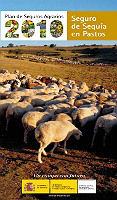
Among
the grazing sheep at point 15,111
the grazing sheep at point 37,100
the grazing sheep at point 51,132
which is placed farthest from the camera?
the grazing sheep at point 37,100

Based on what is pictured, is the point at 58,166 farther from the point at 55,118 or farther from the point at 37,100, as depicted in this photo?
the point at 37,100

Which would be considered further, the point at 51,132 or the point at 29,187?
the point at 51,132

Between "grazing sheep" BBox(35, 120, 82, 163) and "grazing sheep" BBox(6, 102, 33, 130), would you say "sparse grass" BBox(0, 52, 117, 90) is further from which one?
"grazing sheep" BBox(35, 120, 82, 163)

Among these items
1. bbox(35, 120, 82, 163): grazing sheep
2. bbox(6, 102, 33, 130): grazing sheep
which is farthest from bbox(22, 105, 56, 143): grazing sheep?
bbox(6, 102, 33, 130): grazing sheep

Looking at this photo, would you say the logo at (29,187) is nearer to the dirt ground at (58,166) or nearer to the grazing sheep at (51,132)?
the dirt ground at (58,166)

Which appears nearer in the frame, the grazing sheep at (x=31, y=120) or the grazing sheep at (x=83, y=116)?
the grazing sheep at (x=31, y=120)

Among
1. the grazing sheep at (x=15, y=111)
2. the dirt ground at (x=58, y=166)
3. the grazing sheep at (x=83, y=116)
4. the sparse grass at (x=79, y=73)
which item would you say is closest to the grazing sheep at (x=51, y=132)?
the dirt ground at (x=58, y=166)

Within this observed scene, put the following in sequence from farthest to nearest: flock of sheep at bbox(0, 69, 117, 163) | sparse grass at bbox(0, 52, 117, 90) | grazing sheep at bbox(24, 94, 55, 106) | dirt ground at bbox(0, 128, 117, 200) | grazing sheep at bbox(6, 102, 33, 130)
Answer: sparse grass at bbox(0, 52, 117, 90)
grazing sheep at bbox(24, 94, 55, 106)
grazing sheep at bbox(6, 102, 33, 130)
flock of sheep at bbox(0, 69, 117, 163)
dirt ground at bbox(0, 128, 117, 200)

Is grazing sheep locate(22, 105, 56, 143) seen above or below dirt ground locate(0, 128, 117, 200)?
above

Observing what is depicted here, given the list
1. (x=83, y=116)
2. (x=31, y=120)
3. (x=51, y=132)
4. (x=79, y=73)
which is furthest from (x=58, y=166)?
(x=79, y=73)

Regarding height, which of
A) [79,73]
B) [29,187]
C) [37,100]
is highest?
[79,73]

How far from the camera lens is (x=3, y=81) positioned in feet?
50.4

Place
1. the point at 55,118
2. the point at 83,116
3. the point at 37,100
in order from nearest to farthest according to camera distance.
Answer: the point at 55,118 → the point at 83,116 → the point at 37,100

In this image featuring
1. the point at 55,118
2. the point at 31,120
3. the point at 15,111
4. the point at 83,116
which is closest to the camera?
the point at 31,120
